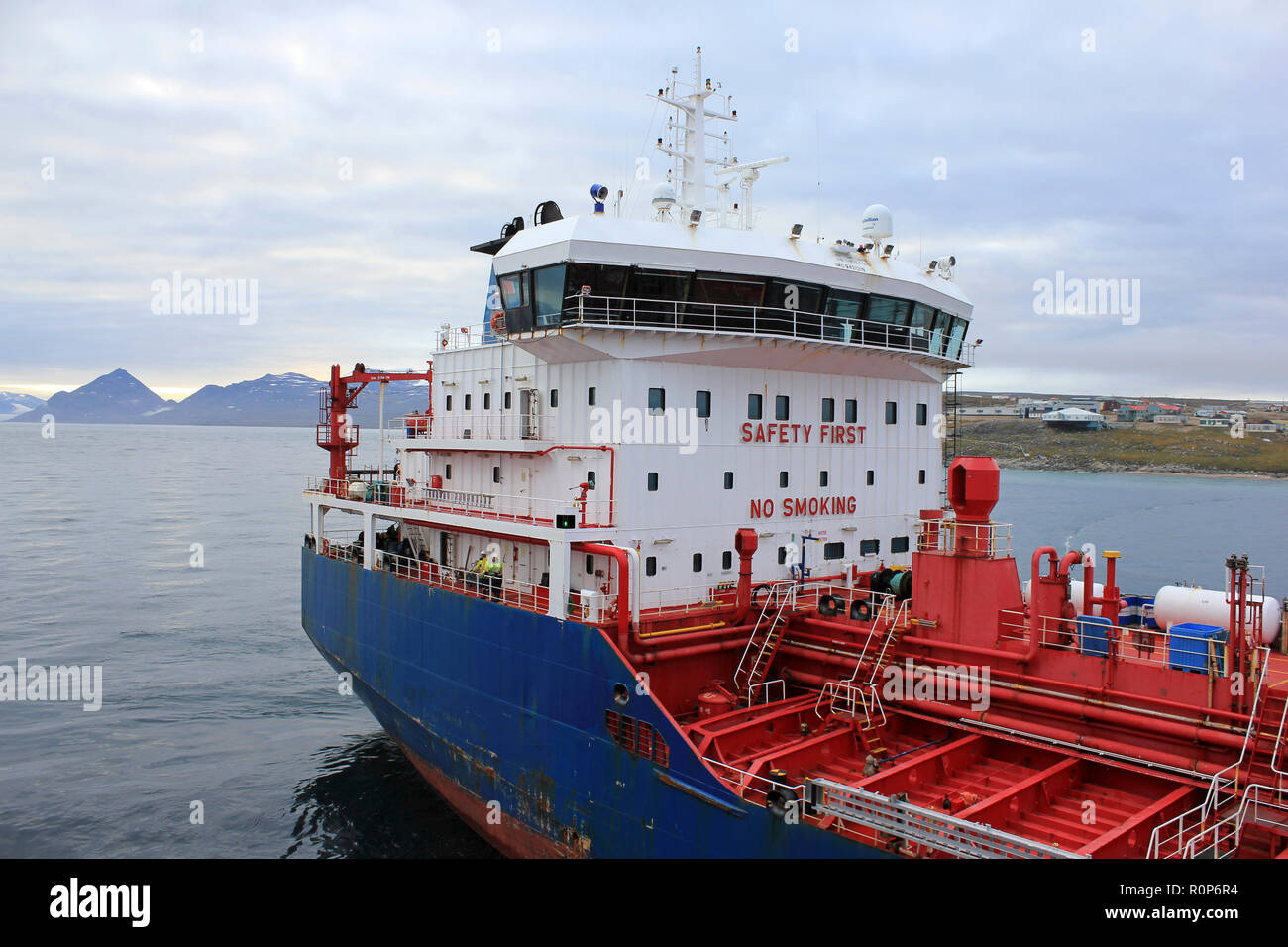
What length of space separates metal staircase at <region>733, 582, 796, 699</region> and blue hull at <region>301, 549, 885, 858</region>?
308cm

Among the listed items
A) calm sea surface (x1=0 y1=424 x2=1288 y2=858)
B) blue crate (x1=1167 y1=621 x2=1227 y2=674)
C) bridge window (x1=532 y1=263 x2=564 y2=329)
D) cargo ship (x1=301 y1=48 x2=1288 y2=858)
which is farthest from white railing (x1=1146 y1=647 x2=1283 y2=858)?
calm sea surface (x1=0 y1=424 x2=1288 y2=858)

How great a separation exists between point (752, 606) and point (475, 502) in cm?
778

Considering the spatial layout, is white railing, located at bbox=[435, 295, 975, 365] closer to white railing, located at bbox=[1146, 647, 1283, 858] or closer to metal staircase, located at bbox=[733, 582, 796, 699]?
metal staircase, located at bbox=[733, 582, 796, 699]

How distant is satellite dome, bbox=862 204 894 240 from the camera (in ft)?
66.4

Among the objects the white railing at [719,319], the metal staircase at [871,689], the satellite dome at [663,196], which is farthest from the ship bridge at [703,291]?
the metal staircase at [871,689]

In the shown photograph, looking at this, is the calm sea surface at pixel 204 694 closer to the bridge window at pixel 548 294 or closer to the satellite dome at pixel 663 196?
the bridge window at pixel 548 294

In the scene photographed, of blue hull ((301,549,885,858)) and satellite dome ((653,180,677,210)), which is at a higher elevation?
satellite dome ((653,180,677,210))

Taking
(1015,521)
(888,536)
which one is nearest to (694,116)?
(888,536)

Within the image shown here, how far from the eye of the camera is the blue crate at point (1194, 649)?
42.2ft

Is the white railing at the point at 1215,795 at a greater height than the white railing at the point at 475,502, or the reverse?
the white railing at the point at 475,502

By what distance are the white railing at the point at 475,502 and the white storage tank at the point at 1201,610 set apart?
10505 millimetres

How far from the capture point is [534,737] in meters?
16.9

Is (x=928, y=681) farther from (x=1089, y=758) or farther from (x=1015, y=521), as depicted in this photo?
(x=1015, y=521)

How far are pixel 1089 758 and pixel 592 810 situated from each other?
319 inches
